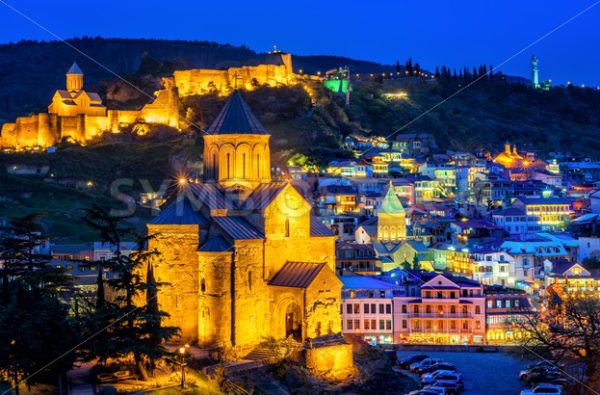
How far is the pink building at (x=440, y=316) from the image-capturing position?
153 ft

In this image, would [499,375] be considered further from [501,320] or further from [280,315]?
[280,315]

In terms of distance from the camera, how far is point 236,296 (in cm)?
2970

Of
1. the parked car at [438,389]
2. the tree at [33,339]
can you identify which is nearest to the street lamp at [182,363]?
the tree at [33,339]

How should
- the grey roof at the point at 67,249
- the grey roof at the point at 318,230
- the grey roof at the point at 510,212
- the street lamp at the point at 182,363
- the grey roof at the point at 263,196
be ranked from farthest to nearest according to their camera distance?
the grey roof at the point at 510,212
the grey roof at the point at 67,249
the grey roof at the point at 318,230
the grey roof at the point at 263,196
the street lamp at the point at 182,363

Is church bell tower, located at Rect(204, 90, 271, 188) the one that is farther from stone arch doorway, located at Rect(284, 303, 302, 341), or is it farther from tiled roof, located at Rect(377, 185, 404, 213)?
tiled roof, located at Rect(377, 185, 404, 213)

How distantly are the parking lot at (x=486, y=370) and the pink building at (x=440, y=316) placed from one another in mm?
2513

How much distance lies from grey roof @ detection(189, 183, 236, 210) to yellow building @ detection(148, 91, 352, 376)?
36 mm

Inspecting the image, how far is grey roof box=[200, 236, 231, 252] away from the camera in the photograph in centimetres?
2961

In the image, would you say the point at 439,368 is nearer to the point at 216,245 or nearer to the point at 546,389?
the point at 546,389

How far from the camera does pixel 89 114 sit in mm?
89062

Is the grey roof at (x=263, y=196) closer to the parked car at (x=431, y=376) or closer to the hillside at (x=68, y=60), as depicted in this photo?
the parked car at (x=431, y=376)

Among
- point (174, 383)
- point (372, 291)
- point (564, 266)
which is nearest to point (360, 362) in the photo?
point (174, 383)

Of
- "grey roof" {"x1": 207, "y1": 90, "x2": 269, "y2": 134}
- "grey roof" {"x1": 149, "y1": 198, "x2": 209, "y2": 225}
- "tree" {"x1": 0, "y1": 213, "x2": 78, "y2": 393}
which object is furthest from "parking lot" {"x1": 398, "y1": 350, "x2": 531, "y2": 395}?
"tree" {"x1": 0, "y1": 213, "x2": 78, "y2": 393}

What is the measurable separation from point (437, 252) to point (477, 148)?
197ft
